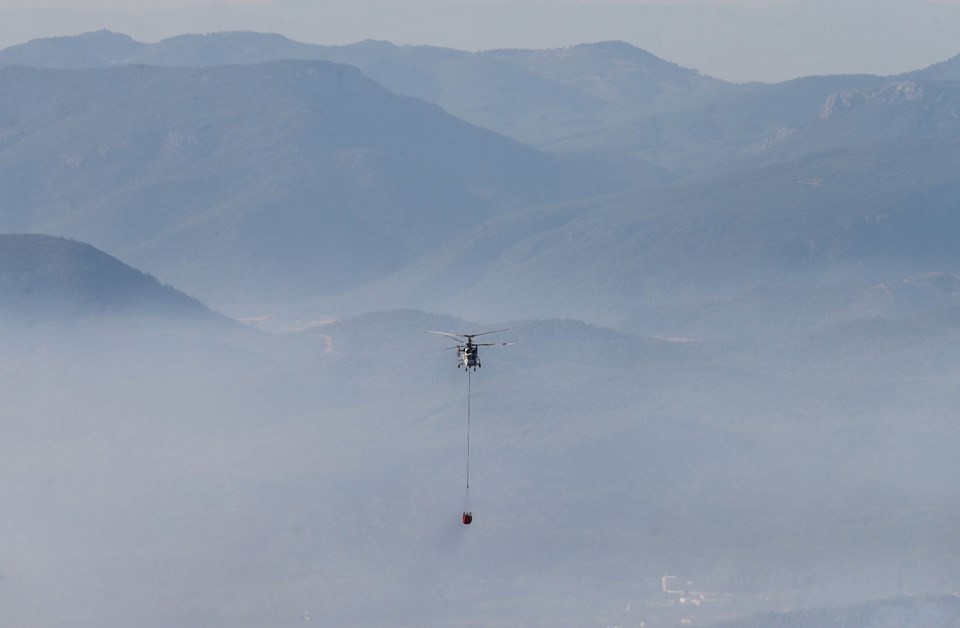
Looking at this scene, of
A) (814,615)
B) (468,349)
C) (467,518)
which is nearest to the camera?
(468,349)

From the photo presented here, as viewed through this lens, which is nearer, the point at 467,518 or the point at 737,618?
the point at 467,518

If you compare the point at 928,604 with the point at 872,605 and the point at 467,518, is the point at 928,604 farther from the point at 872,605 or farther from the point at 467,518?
the point at 467,518

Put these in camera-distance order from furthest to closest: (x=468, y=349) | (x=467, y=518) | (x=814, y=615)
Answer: (x=814, y=615) < (x=467, y=518) < (x=468, y=349)

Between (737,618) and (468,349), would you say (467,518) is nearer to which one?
(468,349)

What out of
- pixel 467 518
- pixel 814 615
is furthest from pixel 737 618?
pixel 467 518

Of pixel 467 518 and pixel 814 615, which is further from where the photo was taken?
pixel 814 615

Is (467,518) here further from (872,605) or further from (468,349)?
(872,605)

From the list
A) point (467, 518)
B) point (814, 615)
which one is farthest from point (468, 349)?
point (814, 615)
